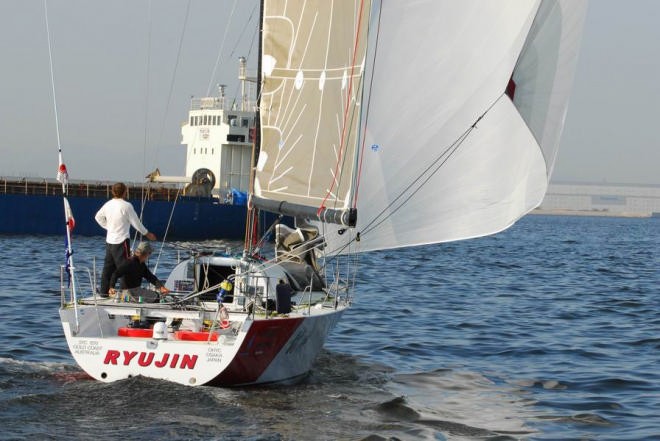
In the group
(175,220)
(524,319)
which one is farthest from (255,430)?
(175,220)

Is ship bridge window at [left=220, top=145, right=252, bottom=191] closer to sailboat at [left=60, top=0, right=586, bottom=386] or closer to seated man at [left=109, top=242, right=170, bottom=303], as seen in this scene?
sailboat at [left=60, top=0, right=586, bottom=386]

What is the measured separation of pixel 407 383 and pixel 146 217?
3694 centimetres

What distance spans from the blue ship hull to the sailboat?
1343 inches

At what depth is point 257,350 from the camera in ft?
35.6

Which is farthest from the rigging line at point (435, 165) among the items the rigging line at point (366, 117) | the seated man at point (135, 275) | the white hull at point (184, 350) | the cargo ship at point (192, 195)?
the cargo ship at point (192, 195)

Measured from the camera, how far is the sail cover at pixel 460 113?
11680mm

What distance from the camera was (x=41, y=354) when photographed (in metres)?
13.6

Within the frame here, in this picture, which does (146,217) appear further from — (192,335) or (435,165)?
(192,335)

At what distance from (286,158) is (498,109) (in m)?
3.16

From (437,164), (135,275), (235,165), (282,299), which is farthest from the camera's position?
(235,165)

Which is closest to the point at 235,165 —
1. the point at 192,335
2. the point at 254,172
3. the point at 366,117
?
the point at 254,172

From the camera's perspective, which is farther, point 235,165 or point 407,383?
point 235,165

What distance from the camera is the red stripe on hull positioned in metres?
10.6

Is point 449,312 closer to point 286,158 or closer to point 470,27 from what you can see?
point 286,158
